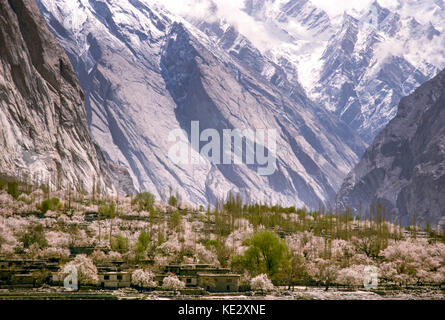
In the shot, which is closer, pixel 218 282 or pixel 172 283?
pixel 172 283

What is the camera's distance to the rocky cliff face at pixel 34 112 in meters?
161

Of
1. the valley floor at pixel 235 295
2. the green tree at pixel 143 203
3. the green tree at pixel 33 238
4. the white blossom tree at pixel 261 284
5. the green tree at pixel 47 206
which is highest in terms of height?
the green tree at pixel 143 203

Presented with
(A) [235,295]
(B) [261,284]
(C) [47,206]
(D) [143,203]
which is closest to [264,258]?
(B) [261,284]

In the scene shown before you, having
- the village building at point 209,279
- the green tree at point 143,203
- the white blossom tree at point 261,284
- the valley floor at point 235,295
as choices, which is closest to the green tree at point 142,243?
the village building at point 209,279

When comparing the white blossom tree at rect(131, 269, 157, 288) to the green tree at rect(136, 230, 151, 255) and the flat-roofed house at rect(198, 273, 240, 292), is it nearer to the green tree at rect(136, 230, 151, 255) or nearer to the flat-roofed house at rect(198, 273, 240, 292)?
the flat-roofed house at rect(198, 273, 240, 292)

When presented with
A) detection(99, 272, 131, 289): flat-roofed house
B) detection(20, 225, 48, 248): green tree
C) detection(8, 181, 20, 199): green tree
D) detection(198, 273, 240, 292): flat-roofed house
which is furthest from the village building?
detection(8, 181, 20, 199): green tree

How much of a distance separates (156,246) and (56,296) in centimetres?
2940

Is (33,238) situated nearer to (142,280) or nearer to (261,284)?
(142,280)

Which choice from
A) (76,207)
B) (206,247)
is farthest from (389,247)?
(76,207)

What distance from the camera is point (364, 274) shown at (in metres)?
85.9

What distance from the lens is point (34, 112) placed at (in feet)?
583

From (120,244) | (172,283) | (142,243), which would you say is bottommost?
(172,283)

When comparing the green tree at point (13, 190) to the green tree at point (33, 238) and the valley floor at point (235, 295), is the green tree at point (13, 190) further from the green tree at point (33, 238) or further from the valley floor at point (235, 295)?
the valley floor at point (235, 295)
